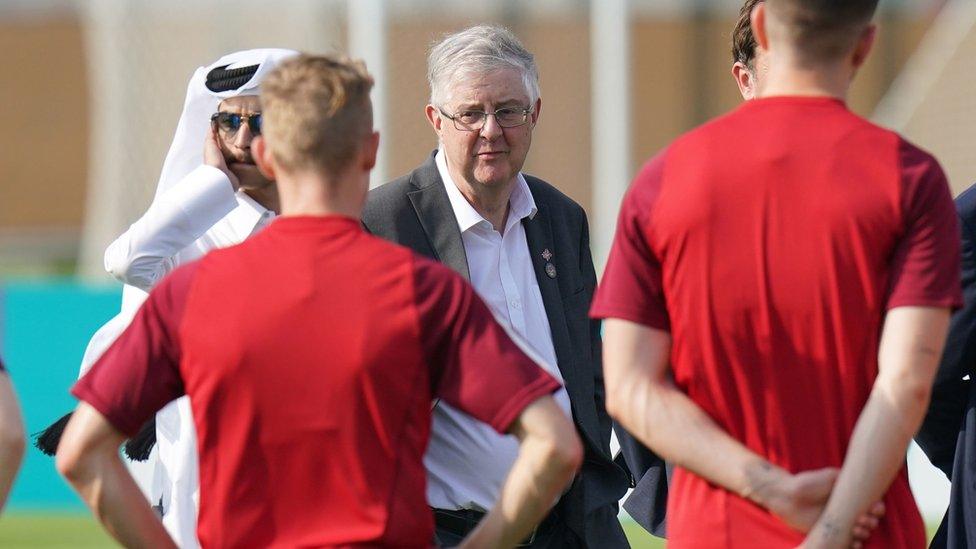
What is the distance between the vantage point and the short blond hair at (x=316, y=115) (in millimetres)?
2730

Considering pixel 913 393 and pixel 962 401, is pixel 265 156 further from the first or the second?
pixel 962 401

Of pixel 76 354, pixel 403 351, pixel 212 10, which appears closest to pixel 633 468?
pixel 403 351

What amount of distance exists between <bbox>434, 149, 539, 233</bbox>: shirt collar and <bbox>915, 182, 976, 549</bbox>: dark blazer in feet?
4.10

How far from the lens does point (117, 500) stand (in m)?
2.75

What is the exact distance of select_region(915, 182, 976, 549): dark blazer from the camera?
12.0 ft

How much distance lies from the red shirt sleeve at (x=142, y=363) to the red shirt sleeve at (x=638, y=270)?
765mm

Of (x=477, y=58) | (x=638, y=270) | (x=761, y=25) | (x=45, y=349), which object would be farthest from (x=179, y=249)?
(x=45, y=349)

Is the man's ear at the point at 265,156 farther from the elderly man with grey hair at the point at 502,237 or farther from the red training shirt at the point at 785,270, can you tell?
the elderly man with grey hair at the point at 502,237

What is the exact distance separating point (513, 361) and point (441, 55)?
6.06 ft

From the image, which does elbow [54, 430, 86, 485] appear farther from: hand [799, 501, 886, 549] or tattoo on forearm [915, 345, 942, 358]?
tattoo on forearm [915, 345, 942, 358]

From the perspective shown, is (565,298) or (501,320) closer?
(501,320)

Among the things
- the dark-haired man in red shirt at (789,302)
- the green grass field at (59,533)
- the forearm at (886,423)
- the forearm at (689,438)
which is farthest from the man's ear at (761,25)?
the green grass field at (59,533)

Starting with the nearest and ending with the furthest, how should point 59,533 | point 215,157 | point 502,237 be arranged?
point 215,157 → point 502,237 → point 59,533

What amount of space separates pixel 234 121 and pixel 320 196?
1369 millimetres
